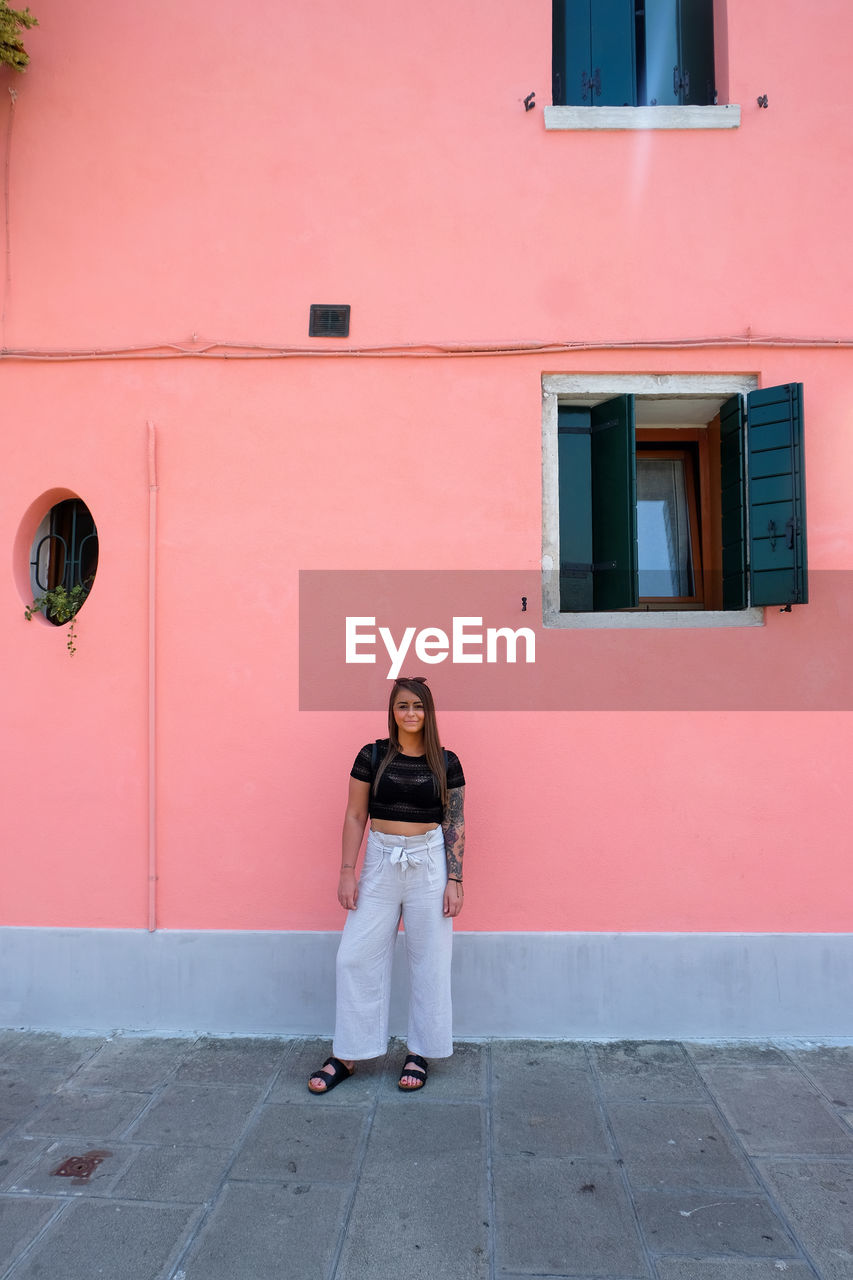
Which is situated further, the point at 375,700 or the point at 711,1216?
the point at 375,700

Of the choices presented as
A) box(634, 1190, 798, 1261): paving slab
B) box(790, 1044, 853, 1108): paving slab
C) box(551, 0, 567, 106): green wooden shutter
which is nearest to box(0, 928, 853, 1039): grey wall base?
box(790, 1044, 853, 1108): paving slab

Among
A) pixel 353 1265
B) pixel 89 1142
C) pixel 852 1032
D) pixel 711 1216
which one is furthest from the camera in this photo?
pixel 852 1032

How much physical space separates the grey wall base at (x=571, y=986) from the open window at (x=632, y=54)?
467cm

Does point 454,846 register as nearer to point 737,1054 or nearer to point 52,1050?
point 737,1054

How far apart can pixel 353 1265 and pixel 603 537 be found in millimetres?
3389

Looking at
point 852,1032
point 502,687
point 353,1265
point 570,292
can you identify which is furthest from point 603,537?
point 353,1265

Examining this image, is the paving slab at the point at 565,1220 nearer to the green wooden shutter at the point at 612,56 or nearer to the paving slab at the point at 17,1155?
the paving slab at the point at 17,1155

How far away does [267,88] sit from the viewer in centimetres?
435

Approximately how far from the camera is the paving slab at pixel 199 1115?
10.6 feet

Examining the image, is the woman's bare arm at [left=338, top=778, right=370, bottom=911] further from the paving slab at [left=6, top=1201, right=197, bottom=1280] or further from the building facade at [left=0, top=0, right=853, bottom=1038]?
the paving slab at [left=6, top=1201, right=197, bottom=1280]

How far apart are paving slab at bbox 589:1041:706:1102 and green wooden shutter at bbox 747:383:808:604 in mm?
2335

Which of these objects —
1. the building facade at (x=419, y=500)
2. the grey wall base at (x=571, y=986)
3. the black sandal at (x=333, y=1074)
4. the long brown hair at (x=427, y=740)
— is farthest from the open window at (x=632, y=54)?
the black sandal at (x=333, y=1074)

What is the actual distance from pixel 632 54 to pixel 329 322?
95.5 inches

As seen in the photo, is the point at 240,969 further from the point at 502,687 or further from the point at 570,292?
the point at 570,292
